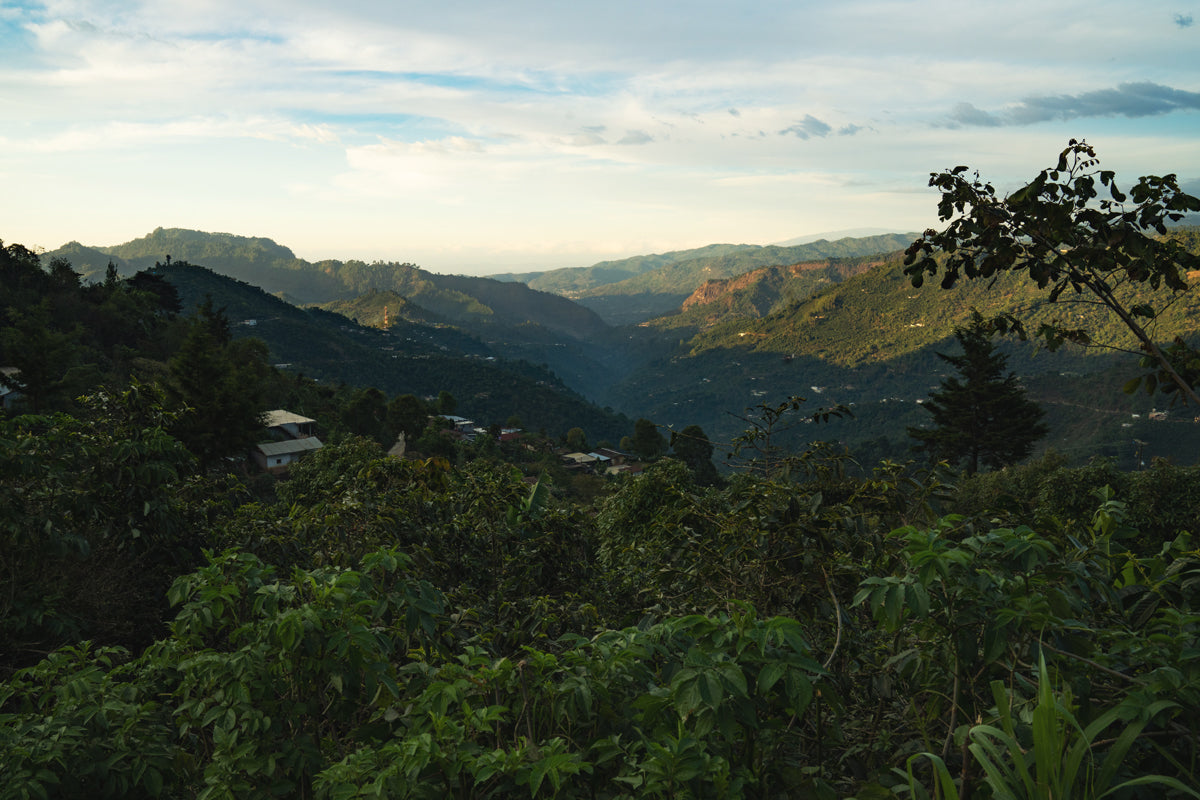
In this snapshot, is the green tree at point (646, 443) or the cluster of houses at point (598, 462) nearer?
the cluster of houses at point (598, 462)

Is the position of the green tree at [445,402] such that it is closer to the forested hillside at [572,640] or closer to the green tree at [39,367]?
the green tree at [39,367]

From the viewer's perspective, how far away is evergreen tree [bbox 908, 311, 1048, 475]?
25812 millimetres

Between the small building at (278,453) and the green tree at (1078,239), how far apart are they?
3252 cm

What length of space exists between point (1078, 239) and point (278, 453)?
113 feet

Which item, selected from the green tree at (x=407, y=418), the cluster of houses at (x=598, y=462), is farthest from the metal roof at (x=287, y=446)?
the cluster of houses at (x=598, y=462)

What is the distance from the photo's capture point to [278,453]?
107ft

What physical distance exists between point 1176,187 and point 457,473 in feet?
17.3

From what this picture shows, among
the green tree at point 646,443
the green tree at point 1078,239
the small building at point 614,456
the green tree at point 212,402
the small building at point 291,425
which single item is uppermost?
the green tree at point 1078,239

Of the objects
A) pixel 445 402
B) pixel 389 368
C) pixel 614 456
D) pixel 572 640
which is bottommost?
pixel 614 456

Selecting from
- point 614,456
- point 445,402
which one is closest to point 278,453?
point 445,402

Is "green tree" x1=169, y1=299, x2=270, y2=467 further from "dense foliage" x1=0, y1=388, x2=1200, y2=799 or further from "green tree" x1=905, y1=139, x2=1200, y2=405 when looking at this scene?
"green tree" x1=905, y1=139, x2=1200, y2=405

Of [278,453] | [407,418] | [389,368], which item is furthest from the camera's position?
[389,368]

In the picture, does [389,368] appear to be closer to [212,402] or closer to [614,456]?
[614,456]

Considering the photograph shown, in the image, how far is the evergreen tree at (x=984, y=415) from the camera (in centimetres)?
2581
